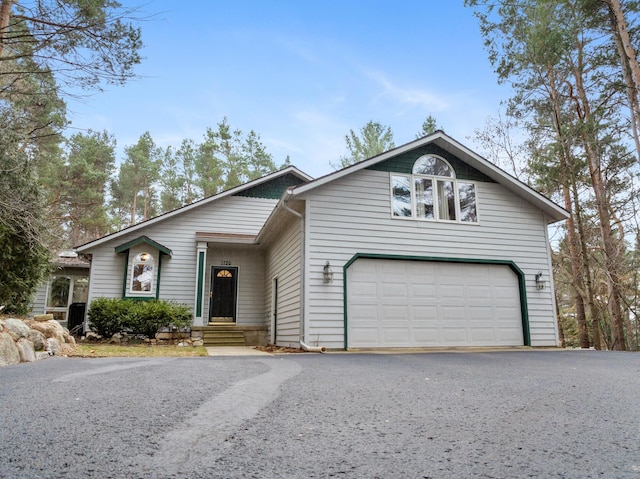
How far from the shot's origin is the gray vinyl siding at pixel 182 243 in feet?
37.9

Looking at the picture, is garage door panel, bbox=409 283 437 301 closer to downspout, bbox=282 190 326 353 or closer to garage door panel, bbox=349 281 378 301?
garage door panel, bbox=349 281 378 301

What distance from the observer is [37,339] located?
682cm

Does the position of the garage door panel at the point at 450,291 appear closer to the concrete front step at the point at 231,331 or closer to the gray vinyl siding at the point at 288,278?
the gray vinyl siding at the point at 288,278

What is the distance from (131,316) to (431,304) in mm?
7482

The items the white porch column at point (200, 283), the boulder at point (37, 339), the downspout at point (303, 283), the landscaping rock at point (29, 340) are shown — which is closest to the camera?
the landscaping rock at point (29, 340)

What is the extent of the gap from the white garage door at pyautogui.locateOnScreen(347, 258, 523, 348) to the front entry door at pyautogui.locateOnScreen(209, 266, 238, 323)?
5524mm

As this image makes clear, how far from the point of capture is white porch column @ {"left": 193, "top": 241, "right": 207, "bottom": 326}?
1159 cm

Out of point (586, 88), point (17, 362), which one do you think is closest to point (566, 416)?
point (17, 362)

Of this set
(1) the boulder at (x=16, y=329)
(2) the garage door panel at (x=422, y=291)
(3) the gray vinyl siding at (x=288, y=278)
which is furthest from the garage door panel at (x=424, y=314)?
(1) the boulder at (x=16, y=329)

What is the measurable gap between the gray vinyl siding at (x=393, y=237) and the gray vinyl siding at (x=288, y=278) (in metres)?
0.58

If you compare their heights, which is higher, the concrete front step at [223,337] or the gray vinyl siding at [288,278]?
the gray vinyl siding at [288,278]

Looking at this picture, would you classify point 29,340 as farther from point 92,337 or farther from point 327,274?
point 327,274

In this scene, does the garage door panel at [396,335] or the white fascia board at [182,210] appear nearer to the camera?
the garage door panel at [396,335]

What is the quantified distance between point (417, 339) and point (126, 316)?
7.26 m
